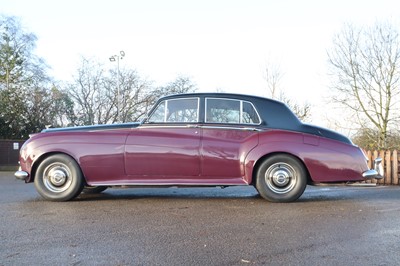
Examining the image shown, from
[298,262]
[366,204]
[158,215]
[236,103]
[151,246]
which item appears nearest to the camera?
[298,262]

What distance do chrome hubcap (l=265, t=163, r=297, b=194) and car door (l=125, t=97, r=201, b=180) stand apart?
3.67ft

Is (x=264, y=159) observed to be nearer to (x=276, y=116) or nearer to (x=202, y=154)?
(x=276, y=116)

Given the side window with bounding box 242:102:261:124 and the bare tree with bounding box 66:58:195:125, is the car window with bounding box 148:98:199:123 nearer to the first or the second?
the side window with bounding box 242:102:261:124

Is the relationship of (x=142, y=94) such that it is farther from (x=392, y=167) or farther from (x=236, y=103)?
(x=236, y=103)

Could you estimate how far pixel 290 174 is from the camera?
631cm

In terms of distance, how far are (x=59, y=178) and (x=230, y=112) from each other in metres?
2.91

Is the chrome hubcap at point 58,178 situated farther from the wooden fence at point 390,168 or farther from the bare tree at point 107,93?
the bare tree at point 107,93

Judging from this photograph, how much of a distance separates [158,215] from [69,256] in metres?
1.84

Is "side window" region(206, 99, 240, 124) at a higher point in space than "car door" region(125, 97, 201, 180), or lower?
higher

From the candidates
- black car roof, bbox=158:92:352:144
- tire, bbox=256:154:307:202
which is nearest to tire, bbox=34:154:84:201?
black car roof, bbox=158:92:352:144

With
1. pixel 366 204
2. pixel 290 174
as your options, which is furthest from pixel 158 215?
pixel 366 204

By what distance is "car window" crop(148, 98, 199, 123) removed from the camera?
6.53 meters

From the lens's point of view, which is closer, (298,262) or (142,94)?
(298,262)

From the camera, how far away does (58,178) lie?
6445 mm
